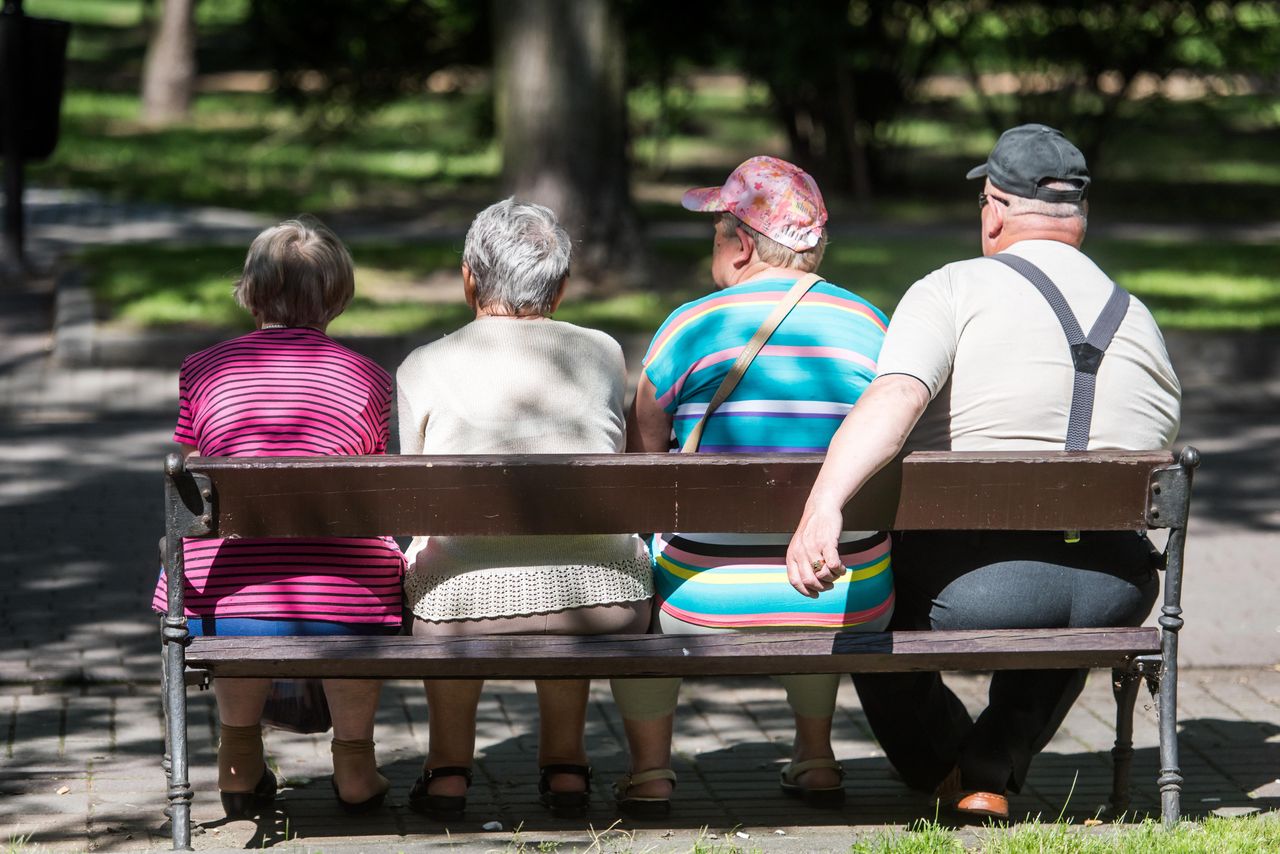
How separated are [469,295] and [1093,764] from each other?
2193 mm

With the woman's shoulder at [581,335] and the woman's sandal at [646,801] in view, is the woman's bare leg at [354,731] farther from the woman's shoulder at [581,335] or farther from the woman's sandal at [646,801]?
the woman's shoulder at [581,335]

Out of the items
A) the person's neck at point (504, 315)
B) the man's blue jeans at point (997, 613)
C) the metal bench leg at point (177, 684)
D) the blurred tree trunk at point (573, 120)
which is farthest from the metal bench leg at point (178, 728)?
the blurred tree trunk at point (573, 120)

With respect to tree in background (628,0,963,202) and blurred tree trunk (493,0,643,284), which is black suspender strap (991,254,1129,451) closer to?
blurred tree trunk (493,0,643,284)

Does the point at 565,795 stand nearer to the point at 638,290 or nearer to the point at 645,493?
the point at 645,493

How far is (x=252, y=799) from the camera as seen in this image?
428 cm

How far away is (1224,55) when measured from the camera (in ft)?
59.5

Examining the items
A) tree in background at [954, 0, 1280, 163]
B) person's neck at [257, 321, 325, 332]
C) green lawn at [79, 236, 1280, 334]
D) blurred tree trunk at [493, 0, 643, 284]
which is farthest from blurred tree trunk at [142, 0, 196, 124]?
person's neck at [257, 321, 325, 332]

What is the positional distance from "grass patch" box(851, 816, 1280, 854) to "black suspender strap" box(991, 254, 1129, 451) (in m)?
0.83

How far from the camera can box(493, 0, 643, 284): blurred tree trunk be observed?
39.3 ft

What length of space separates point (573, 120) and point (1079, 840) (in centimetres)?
904

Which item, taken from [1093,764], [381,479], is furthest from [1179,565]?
[381,479]

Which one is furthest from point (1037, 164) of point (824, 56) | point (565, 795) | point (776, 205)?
point (824, 56)

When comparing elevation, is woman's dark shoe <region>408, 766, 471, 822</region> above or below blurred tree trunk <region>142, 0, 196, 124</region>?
below

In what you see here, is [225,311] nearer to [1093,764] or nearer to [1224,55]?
[1093,764]
